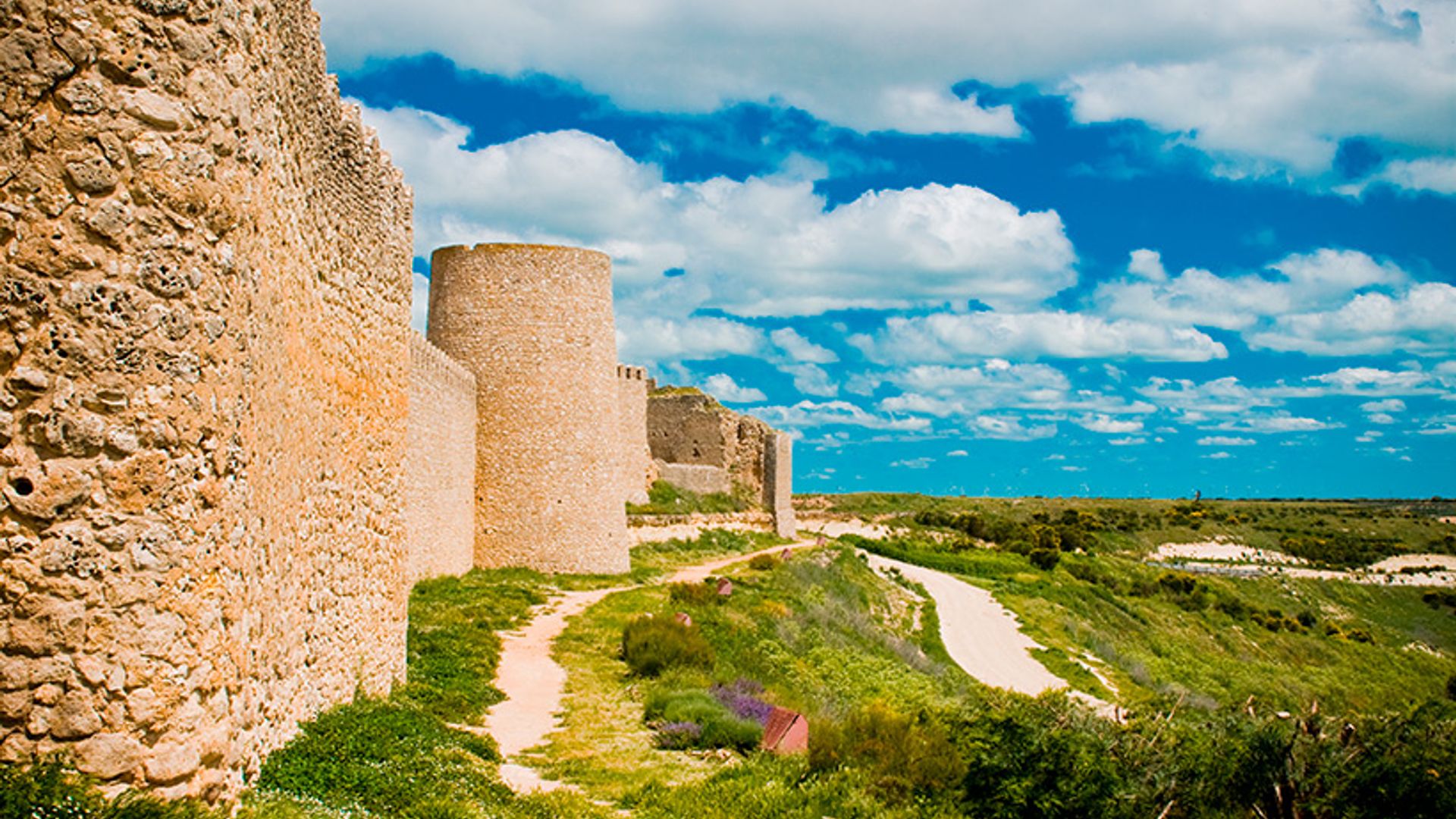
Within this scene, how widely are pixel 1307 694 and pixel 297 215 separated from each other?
27.2 metres

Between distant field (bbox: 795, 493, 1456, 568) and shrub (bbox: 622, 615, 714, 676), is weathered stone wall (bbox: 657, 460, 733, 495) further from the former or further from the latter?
shrub (bbox: 622, 615, 714, 676)

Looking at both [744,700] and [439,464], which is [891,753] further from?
[439,464]

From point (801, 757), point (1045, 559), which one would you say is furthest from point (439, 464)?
point (1045, 559)

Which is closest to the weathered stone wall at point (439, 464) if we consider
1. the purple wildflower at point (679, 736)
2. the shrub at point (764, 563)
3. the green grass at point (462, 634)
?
the green grass at point (462, 634)

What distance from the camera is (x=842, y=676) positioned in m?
16.9

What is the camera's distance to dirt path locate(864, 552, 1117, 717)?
24328 mm

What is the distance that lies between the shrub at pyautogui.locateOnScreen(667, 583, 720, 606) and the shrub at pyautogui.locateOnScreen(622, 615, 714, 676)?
4.12 meters

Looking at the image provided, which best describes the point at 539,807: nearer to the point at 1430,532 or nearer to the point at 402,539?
the point at 402,539

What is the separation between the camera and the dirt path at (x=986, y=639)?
79.8ft

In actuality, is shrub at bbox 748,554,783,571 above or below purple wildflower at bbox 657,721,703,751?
above

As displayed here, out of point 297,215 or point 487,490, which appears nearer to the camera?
point 297,215

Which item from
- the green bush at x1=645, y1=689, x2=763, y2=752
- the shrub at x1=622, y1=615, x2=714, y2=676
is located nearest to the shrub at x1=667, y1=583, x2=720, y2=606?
the shrub at x1=622, y1=615, x2=714, y2=676

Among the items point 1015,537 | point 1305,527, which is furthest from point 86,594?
point 1305,527

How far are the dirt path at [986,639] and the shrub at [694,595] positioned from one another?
17.6ft
